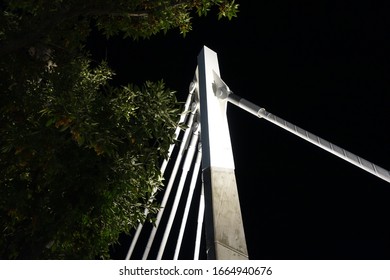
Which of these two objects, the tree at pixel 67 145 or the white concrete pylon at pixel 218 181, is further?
the tree at pixel 67 145

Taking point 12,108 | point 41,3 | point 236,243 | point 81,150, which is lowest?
point 236,243

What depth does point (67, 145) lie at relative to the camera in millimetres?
5996

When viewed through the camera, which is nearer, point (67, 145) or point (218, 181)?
point (218, 181)

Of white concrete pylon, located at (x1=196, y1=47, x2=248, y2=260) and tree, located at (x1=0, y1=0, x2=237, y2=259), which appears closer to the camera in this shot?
white concrete pylon, located at (x1=196, y1=47, x2=248, y2=260)

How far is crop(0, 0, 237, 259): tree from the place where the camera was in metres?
5.67

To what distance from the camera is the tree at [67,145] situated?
567cm

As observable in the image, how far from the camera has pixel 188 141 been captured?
327 inches
